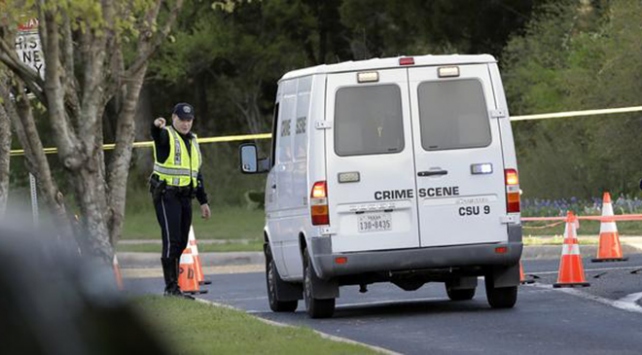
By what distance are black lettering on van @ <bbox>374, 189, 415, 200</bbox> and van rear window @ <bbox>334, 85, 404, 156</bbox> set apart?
1.06 ft

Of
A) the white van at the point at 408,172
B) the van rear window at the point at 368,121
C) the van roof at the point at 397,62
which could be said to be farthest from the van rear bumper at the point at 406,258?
the van roof at the point at 397,62

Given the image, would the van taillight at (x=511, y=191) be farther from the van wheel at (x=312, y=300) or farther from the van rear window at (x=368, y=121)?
the van wheel at (x=312, y=300)

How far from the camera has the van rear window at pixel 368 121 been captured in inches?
516

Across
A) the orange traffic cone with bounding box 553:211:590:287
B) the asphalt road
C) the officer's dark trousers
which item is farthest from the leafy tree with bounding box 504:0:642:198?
the officer's dark trousers

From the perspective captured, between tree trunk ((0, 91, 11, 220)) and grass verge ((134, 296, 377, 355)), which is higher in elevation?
tree trunk ((0, 91, 11, 220))

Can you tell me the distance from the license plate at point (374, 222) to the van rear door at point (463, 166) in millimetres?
267

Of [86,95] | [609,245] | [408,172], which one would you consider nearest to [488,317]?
[408,172]

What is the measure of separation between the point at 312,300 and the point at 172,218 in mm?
1557

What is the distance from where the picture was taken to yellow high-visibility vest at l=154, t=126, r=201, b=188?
1402cm

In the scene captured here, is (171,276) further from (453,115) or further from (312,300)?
(453,115)

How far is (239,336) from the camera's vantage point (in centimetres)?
1034

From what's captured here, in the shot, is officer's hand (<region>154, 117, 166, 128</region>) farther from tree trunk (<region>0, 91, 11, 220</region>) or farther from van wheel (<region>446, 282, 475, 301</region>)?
van wheel (<region>446, 282, 475, 301</region>)

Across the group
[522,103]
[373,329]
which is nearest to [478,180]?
[373,329]

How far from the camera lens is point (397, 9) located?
38.5 m
